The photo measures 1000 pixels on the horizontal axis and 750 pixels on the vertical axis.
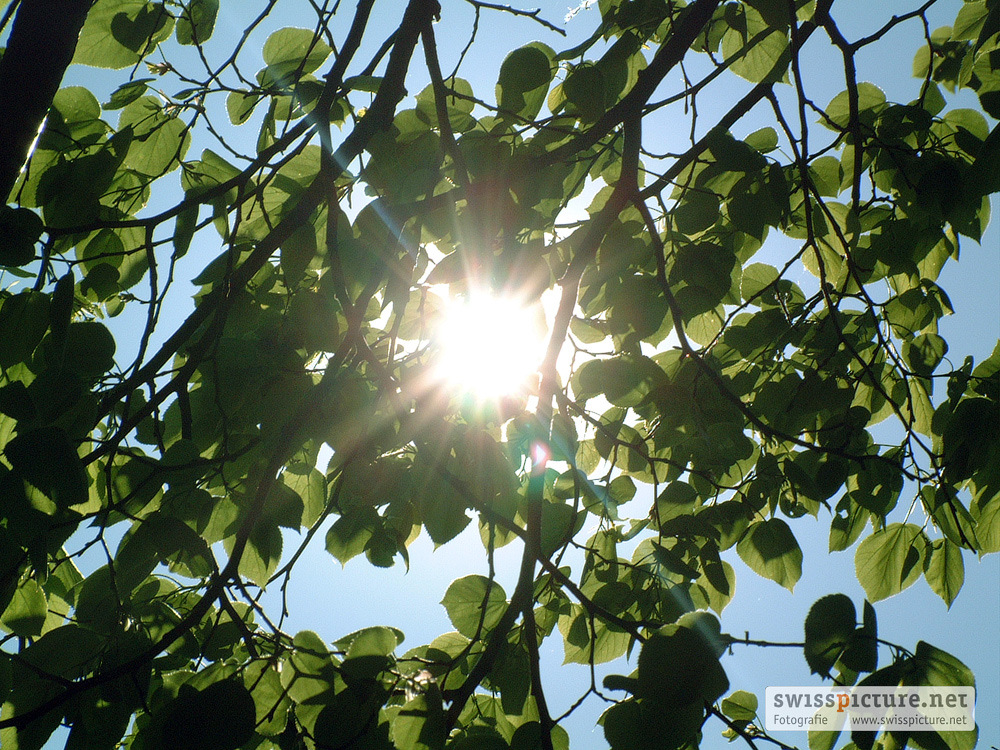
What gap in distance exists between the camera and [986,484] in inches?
61.3

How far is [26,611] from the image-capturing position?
1342mm

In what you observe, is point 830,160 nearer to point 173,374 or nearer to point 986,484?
point 986,484

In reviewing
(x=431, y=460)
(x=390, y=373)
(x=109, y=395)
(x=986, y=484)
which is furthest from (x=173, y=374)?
(x=986, y=484)

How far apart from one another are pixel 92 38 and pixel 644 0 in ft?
4.47

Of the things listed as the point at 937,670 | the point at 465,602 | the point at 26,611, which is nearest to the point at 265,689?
the point at 465,602

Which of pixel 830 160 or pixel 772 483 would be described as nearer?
pixel 772 483

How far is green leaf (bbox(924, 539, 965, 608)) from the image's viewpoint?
1587 millimetres

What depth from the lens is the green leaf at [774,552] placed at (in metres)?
1.57

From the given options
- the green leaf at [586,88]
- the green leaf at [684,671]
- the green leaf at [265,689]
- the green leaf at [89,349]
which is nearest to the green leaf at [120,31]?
the green leaf at [89,349]

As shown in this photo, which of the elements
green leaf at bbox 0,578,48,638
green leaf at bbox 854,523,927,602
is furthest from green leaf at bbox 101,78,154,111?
green leaf at bbox 854,523,927,602

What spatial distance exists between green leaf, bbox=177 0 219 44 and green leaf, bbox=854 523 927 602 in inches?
83.3

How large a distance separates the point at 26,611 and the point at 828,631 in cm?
155

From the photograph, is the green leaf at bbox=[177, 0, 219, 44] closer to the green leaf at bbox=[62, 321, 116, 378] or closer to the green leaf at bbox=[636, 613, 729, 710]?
the green leaf at bbox=[62, 321, 116, 378]

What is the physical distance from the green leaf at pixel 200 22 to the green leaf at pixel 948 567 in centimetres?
225
